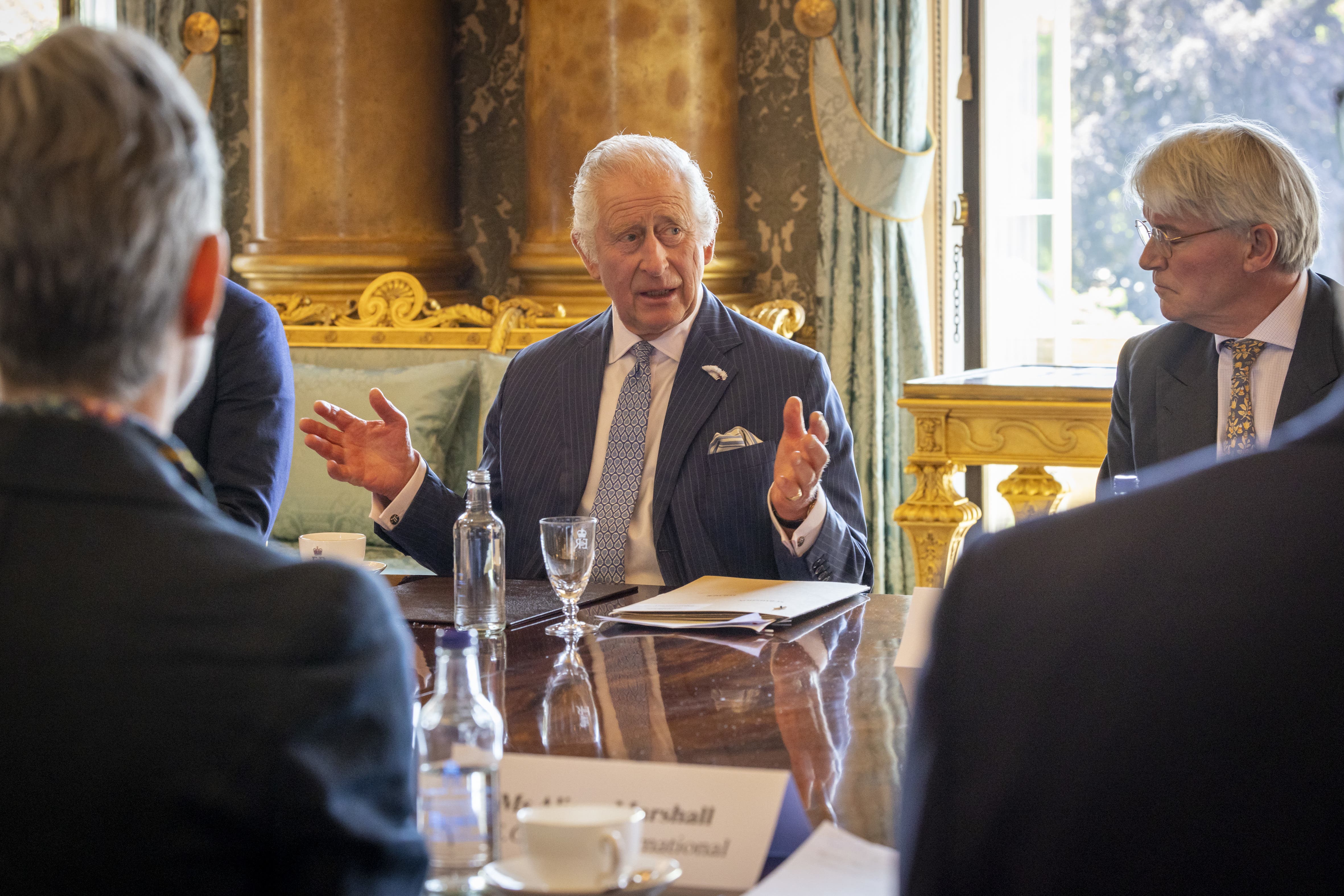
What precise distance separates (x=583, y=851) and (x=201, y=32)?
4432 millimetres

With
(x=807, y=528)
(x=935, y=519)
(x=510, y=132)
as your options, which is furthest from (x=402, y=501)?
(x=510, y=132)

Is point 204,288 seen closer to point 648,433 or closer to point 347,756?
point 347,756

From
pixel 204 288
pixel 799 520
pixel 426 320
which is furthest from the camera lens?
pixel 426 320

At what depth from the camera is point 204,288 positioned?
0.78 m

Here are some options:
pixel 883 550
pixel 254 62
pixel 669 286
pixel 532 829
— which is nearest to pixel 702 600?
pixel 669 286

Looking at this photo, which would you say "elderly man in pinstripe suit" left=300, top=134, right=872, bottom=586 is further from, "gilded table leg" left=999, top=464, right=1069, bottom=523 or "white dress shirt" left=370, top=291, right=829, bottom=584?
"gilded table leg" left=999, top=464, right=1069, bottom=523

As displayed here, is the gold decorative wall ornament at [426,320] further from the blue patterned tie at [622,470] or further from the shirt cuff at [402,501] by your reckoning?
the shirt cuff at [402,501]

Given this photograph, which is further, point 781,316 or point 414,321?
point 414,321

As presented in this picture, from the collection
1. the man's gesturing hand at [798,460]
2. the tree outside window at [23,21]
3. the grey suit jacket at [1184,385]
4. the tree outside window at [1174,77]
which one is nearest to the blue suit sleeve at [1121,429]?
the grey suit jacket at [1184,385]

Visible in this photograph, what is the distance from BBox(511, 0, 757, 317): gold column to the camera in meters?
4.01

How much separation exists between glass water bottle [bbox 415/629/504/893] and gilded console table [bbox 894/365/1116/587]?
92.5 inches

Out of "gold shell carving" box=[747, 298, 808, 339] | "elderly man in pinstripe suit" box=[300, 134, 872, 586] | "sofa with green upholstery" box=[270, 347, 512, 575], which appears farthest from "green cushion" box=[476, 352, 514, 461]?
"elderly man in pinstripe suit" box=[300, 134, 872, 586]

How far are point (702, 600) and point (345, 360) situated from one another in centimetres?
233

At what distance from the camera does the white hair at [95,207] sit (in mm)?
696
